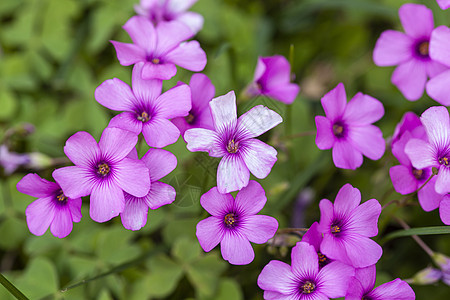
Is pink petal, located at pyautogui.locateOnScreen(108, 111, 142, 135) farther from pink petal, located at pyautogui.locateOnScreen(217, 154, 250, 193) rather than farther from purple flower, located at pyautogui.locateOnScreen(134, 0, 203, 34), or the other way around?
purple flower, located at pyautogui.locateOnScreen(134, 0, 203, 34)

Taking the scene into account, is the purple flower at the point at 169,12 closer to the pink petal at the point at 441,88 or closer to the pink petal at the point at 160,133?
the pink petal at the point at 160,133

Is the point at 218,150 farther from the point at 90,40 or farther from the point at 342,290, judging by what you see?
the point at 90,40

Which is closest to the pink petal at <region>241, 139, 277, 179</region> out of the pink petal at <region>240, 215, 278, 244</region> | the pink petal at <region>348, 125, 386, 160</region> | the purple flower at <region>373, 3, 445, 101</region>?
the pink petal at <region>240, 215, 278, 244</region>

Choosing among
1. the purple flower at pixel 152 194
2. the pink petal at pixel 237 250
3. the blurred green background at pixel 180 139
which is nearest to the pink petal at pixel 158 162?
the purple flower at pixel 152 194

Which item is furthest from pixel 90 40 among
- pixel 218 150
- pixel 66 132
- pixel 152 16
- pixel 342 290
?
pixel 342 290

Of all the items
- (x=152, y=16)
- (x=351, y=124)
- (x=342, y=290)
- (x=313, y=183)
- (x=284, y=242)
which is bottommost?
(x=313, y=183)
